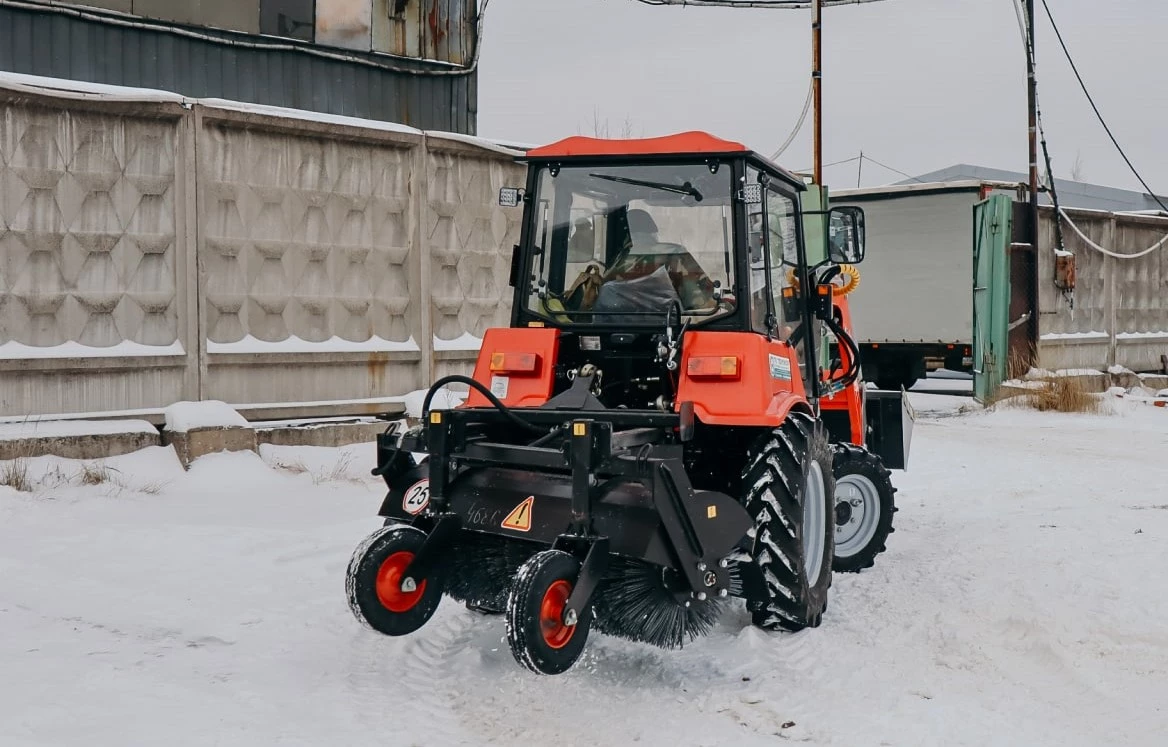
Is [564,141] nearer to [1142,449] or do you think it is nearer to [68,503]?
[68,503]

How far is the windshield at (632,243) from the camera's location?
539cm

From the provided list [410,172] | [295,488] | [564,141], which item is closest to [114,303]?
[295,488]

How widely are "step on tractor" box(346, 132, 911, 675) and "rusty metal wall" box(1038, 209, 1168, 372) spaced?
12.0m

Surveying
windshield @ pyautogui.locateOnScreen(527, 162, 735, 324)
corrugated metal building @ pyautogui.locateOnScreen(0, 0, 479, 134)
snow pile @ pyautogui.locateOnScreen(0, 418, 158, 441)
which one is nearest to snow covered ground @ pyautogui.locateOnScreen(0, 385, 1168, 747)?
snow pile @ pyautogui.locateOnScreen(0, 418, 158, 441)

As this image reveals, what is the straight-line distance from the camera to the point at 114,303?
27.4 ft

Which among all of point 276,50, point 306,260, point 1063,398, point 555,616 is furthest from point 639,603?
point 1063,398

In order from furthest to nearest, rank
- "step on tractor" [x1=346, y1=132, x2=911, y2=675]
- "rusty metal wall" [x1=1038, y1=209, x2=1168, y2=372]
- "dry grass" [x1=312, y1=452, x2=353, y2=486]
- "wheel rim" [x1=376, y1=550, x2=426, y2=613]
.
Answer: "rusty metal wall" [x1=1038, y1=209, x2=1168, y2=372], "dry grass" [x1=312, y1=452, x2=353, y2=486], "wheel rim" [x1=376, y1=550, x2=426, y2=613], "step on tractor" [x1=346, y1=132, x2=911, y2=675]

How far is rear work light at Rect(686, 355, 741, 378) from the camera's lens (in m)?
4.98

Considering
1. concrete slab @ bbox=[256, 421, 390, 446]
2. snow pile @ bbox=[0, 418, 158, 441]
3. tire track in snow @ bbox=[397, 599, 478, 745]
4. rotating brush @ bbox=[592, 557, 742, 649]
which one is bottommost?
tire track in snow @ bbox=[397, 599, 478, 745]

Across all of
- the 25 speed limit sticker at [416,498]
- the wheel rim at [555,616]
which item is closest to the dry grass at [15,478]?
the 25 speed limit sticker at [416,498]

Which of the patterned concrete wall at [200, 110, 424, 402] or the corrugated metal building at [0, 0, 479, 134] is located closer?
the patterned concrete wall at [200, 110, 424, 402]

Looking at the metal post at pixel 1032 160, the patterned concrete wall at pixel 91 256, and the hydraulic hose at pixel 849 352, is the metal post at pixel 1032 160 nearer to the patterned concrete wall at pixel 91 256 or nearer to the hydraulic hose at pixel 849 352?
the hydraulic hose at pixel 849 352

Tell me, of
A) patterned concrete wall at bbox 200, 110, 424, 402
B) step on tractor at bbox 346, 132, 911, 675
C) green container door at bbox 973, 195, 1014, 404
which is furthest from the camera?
green container door at bbox 973, 195, 1014, 404

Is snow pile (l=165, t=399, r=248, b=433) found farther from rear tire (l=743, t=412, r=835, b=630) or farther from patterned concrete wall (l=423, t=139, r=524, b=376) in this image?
rear tire (l=743, t=412, r=835, b=630)
